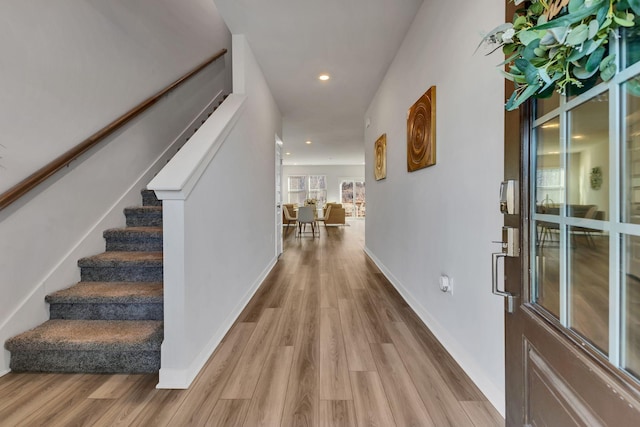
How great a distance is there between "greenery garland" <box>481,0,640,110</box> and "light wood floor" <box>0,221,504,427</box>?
1365 mm

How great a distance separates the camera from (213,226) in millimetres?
1808

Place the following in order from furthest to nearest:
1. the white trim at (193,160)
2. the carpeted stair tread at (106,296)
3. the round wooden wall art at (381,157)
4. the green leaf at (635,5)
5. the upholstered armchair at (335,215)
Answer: the upholstered armchair at (335,215) → the round wooden wall art at (381,157) → the carpeted stair tread at (106,296) → the white trim at (193,160) → the green leaf at (635,5)

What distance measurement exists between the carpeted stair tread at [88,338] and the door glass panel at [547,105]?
1.97m

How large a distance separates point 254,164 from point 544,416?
2.74 meters

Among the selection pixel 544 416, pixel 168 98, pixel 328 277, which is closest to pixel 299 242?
pixel 328 277

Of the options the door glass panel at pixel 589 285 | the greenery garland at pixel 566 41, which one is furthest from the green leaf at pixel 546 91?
the door glass panel at pixel 589 285

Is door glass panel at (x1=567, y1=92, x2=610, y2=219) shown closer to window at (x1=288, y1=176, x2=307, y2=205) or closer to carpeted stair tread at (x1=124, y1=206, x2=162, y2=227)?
carpeted stair tread at (x1=124, y1=206, x2=162, y2=227)

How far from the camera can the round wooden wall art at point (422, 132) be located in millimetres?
1967

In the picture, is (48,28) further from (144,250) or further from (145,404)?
(145,404)

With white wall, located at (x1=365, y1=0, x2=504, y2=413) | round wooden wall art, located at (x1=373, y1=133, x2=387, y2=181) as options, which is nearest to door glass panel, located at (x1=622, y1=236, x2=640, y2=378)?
white wall, located at (x1=365, y1=0, x2=504, y2=413)

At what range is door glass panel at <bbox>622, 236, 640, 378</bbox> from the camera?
0.50 m

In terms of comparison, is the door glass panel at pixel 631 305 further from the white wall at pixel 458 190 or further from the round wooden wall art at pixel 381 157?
the round wooden wall art at pixel 381 157

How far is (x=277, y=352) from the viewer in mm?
1747

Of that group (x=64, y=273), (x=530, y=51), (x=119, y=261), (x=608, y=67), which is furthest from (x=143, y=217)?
(x=608, y=67)
